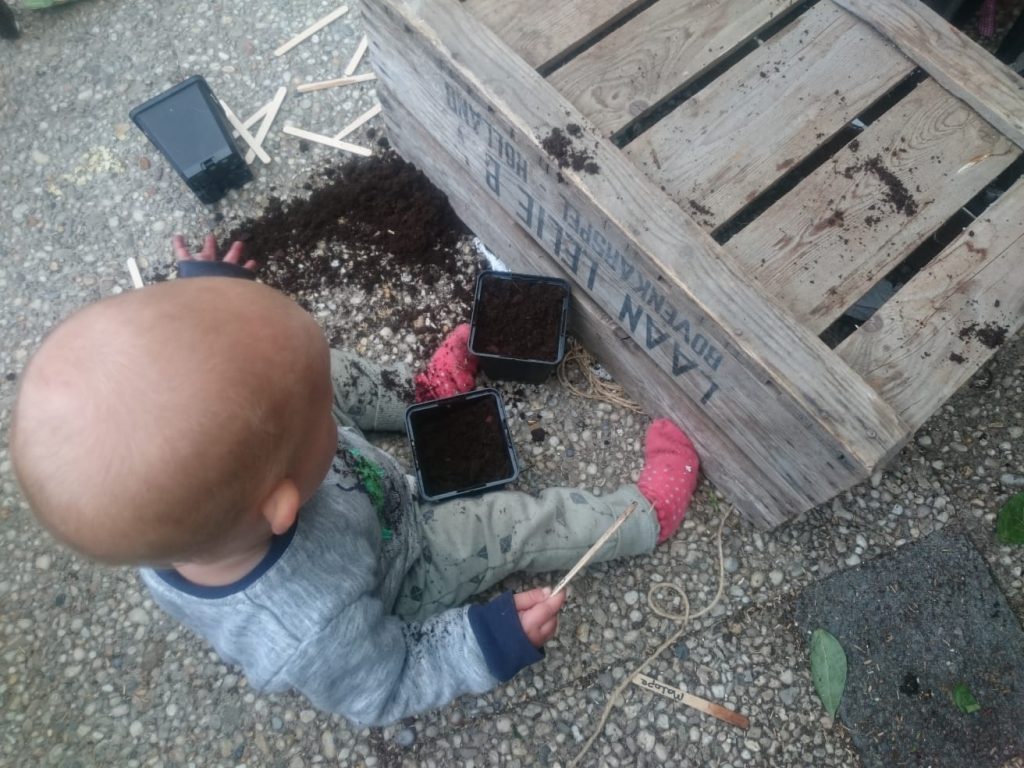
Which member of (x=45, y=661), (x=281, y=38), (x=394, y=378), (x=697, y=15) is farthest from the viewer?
(x=281, y=38)

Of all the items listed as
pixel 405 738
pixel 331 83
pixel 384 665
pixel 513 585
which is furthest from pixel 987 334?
pixel 331 83

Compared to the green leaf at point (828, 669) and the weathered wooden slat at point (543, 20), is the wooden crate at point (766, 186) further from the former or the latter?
the green leaf at point (828, 669)

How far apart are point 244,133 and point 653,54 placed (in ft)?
5.11

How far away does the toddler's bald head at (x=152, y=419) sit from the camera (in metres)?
0.91

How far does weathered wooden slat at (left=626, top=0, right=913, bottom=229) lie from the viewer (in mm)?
1598

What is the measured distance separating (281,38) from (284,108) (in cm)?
35

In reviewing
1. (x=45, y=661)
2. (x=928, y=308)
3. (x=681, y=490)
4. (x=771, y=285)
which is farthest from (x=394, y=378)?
(x=928, y=308)

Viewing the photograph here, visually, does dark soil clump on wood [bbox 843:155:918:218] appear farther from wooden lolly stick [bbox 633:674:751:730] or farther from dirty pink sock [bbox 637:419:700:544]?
wooden lolly stick [bbox 633:674:751:730]

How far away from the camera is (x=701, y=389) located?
1738 mm

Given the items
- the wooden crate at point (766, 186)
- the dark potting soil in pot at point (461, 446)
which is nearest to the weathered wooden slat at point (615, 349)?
the wooden crate at point (766, 186)

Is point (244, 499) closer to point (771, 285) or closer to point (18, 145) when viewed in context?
point (771, 285)

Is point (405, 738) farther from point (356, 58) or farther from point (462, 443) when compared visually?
point (356, 58)

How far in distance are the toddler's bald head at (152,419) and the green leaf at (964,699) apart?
1.89 metres

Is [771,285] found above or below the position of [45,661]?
above
